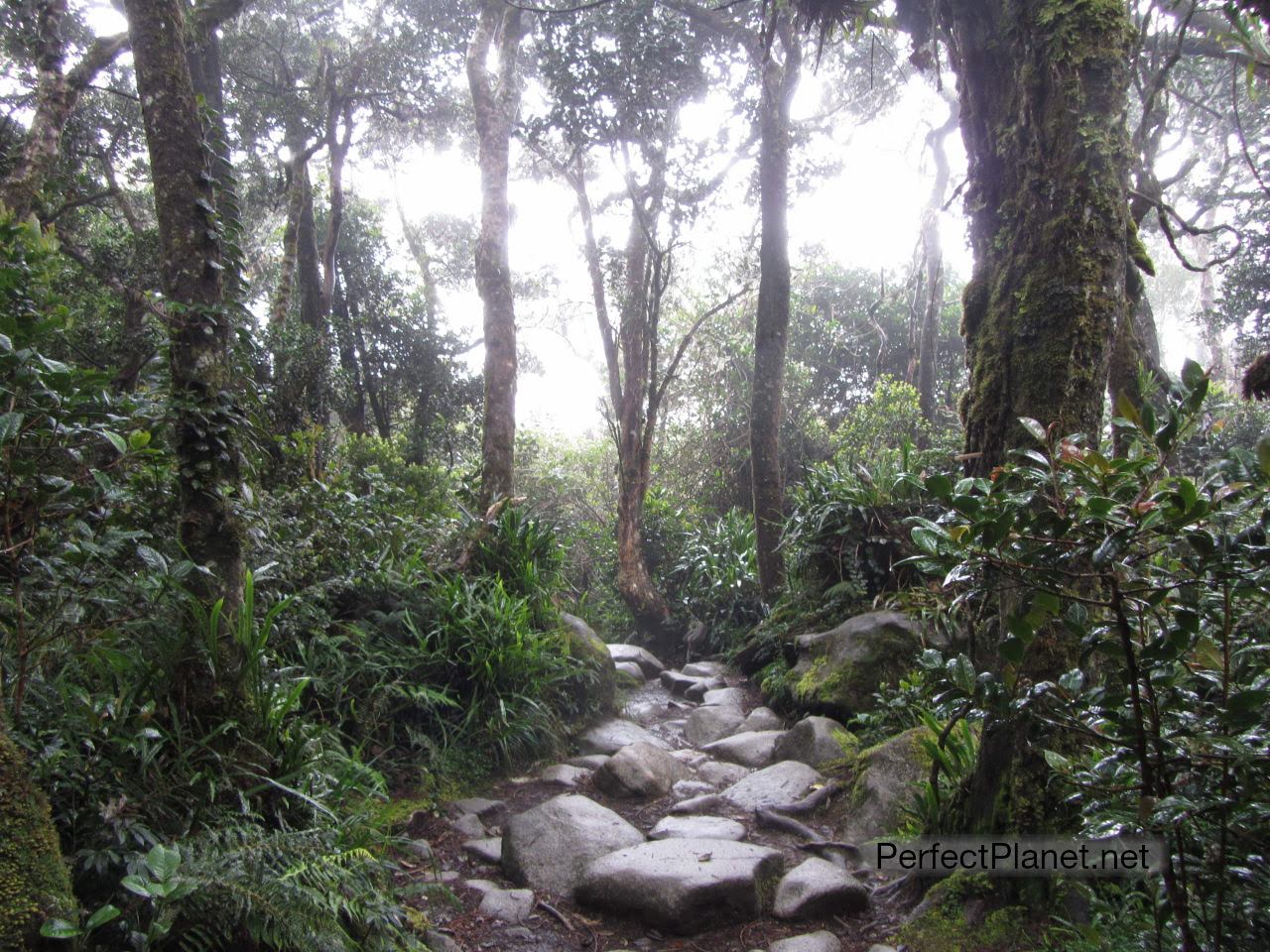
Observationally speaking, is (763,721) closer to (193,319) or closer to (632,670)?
(632,670)

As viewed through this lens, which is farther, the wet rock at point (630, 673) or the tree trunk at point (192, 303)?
the wet rock at point (630, 673)

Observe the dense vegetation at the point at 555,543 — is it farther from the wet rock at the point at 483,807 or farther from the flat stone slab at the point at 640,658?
the flat stone slab at the point at 640,658

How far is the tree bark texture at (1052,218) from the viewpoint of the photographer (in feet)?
8.84

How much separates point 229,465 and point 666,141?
29.7 feet

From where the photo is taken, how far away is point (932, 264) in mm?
12445

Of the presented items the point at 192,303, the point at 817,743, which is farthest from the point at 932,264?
the point at 192,303

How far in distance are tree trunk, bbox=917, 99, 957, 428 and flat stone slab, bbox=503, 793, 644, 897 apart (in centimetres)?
850

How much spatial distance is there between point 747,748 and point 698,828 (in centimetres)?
147

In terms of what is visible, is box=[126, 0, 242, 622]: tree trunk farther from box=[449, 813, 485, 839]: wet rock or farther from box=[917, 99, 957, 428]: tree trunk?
box=[917, 99, 957, 428]: tree trunk

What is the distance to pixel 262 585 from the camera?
386 centimetres

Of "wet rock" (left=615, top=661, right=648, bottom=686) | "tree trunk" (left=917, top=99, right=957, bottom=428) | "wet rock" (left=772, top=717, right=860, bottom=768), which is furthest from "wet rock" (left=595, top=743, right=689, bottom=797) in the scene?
"tree trunk" (left=917, top=99, right=957, bottom=428)

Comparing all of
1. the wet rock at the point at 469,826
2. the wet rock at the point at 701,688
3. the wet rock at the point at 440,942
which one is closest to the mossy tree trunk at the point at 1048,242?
the wet rock at the point at 440,942

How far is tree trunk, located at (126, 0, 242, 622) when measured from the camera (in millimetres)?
2742

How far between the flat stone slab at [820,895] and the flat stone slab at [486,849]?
1306mm
